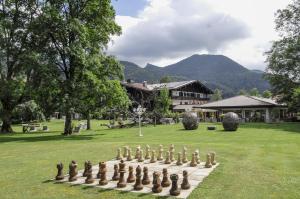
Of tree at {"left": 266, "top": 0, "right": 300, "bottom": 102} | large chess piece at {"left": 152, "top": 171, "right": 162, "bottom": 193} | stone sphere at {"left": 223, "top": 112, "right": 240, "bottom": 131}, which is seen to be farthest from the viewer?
tree at {"left": 266, "top": 0, "right": 300, "bottom": 102}

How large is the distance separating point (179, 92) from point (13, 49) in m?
45.6

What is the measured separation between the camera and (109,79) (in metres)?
32.0

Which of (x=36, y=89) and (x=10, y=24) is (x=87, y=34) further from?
(x=10, y=24)

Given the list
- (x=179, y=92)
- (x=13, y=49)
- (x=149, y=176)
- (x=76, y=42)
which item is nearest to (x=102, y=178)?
(x=149, y=176)

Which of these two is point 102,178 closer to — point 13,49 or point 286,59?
point 13,49

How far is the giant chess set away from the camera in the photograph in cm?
886

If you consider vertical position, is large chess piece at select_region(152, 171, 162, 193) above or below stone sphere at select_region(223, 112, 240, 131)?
below

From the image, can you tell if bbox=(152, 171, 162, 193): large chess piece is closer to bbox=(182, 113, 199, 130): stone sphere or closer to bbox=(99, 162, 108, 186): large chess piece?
bbox=(99, 162, 108, 186): large chess piece

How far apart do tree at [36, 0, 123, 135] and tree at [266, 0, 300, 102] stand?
3316 cm

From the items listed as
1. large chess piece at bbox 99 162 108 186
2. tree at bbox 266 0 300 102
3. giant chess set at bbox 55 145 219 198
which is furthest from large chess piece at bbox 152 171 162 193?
tree at bbox 266 0 300 102

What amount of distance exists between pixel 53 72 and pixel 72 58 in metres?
2.40

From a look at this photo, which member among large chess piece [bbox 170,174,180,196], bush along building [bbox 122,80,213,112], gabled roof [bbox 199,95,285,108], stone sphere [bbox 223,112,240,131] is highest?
bush along building [bbox 122,80,213,112]

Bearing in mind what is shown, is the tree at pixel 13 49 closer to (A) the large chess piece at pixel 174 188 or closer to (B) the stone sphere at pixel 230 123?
(B) the stone sphere at pixel 230 123

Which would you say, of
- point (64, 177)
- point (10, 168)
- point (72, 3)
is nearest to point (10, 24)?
point (72, 3)
